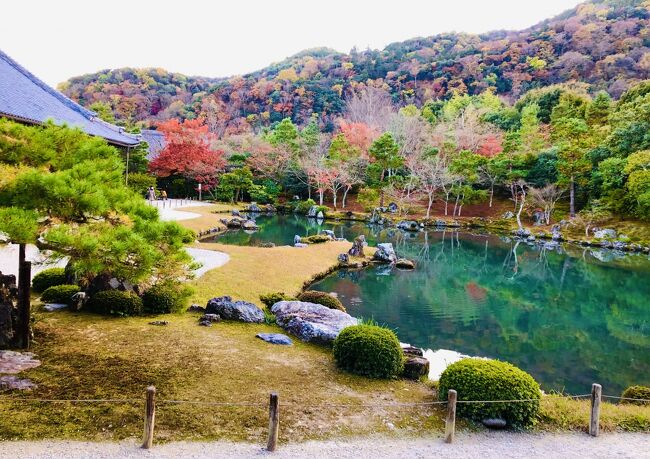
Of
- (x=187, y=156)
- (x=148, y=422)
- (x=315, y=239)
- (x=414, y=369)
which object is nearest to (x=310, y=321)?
(x=414, y=369)

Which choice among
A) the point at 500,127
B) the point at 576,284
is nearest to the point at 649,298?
the point at 576,284

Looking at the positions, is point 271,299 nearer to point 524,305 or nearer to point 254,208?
point 524,305

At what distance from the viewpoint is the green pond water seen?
10164mm

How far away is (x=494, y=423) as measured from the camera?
18.3 feet

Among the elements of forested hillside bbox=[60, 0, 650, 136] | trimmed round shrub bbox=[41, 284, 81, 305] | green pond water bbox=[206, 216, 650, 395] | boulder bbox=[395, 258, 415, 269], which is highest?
forested hillside bbox=[60, 0, 650, 136]

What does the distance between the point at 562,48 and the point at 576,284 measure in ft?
198

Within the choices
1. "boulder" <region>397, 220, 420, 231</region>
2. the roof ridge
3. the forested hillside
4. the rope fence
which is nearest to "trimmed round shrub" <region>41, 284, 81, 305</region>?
the rope fence

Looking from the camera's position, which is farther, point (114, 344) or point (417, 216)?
point (417, 216)

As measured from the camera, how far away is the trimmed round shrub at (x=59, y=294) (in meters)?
9.27

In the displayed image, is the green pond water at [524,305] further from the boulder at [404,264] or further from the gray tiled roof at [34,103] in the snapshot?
the gray tiled roof at [34,103]

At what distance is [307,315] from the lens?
9.38m

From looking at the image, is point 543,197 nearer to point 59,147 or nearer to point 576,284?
point 576,284

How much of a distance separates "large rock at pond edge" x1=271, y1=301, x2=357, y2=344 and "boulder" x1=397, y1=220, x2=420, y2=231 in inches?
A: 899

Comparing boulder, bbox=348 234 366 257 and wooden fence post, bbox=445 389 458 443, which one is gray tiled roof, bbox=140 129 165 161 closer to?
boulder, bbox=348 234 366 257
